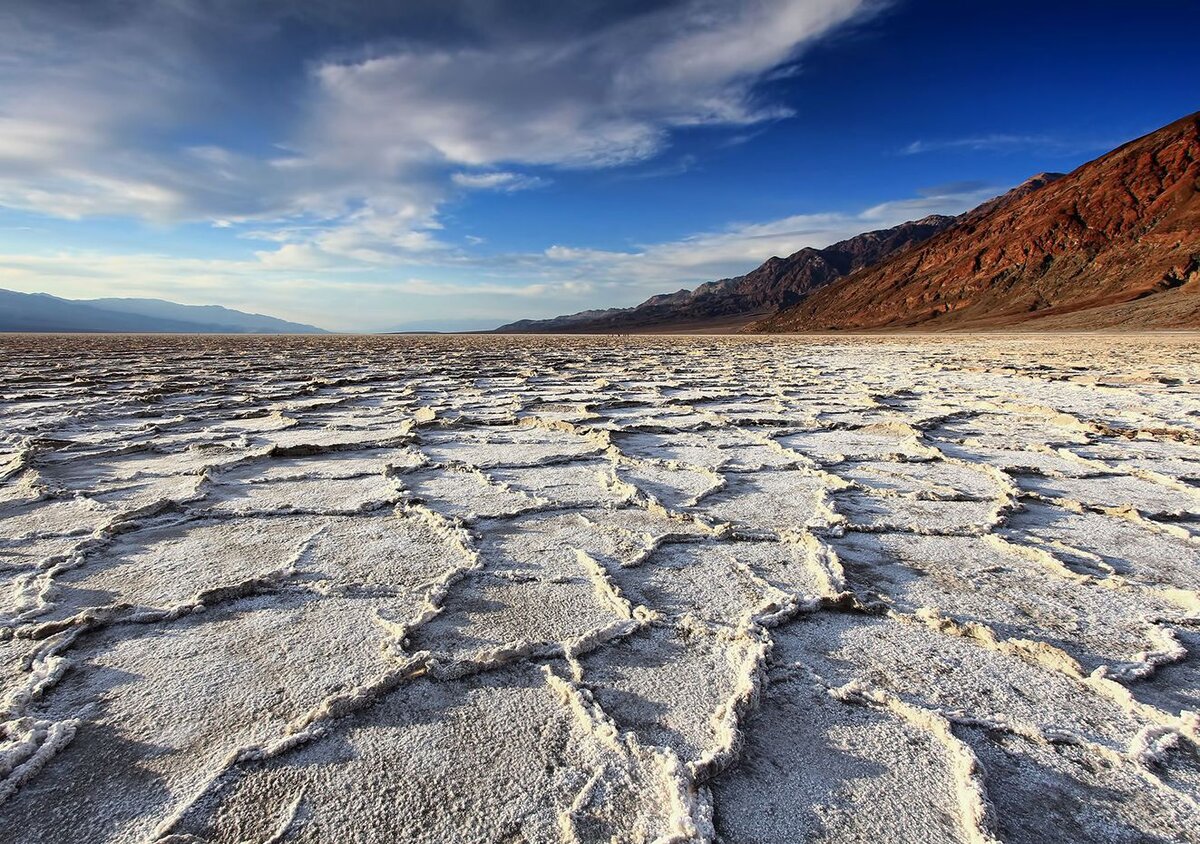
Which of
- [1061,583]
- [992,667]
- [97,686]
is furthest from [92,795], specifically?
[1061,583]

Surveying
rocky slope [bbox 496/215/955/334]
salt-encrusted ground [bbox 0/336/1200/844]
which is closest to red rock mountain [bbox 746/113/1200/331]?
salt-encrusted ground [bbox 0/336/1200/844]

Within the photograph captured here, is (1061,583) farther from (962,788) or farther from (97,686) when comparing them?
(97,686)

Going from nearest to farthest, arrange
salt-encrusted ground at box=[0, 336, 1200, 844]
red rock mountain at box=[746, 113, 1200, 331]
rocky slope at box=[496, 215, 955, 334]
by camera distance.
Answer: salt-encrusted ground at box=[0, 336, 1200, 844], red rock mountain at box=[746, 113, 1200, 331], rocky slope at box=[496, 215, 955, 334]

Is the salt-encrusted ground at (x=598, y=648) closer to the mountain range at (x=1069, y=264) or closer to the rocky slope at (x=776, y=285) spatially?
the mountain range at (x=1069, y=264)

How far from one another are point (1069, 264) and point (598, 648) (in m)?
49.1

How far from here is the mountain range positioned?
105 ft

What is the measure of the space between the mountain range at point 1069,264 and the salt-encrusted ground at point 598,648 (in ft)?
101

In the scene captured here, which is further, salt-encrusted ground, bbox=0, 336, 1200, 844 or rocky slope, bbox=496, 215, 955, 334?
rocky slope, bbox=496, 215, 955, 334

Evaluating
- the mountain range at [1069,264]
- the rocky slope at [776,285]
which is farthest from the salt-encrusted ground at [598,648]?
the rocky slope at [776,285]

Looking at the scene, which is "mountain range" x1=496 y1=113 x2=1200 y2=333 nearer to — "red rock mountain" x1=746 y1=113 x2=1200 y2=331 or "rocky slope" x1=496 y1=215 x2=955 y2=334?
"red rock mountain" x1=746 y1=113 x2=1200 y2=331

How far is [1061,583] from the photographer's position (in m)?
1.83

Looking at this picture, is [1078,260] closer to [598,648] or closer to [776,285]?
[598,648]

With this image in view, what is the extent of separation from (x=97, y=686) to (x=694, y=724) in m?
1.24

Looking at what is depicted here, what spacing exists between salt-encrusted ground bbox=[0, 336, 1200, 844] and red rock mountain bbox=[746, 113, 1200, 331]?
30794 mm
